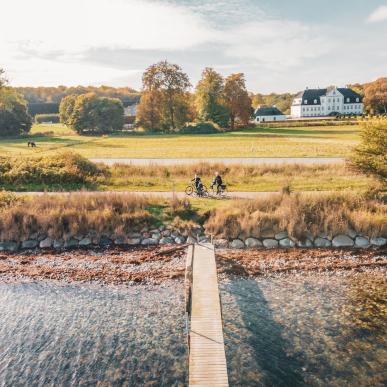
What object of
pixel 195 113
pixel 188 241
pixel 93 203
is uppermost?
pixel 195 113

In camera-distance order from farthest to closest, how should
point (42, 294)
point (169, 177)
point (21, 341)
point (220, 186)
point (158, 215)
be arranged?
point (169, 177) < point (220, 186) < point (158, 215) < point (42, 294) < point (21, 341)

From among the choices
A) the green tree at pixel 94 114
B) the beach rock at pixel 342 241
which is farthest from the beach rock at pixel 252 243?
the green tree at pixel 94 114

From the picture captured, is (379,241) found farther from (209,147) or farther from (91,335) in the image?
(209,147)

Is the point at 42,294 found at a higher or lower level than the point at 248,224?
lower

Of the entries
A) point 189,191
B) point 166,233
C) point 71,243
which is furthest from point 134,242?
point 189,191

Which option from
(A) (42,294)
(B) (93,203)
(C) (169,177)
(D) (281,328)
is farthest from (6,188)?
(D) (281,328)

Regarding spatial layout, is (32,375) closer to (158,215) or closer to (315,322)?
(315,322)
